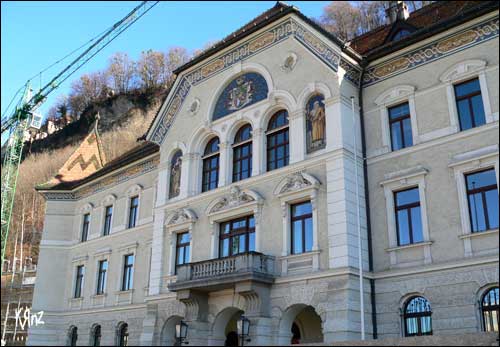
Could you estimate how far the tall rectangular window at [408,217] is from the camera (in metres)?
17.9

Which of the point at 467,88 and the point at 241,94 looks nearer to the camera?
the point at 467,88

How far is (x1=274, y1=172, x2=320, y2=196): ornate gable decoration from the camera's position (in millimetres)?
19438

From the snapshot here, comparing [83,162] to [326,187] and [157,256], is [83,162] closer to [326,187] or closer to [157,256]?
[157,256]

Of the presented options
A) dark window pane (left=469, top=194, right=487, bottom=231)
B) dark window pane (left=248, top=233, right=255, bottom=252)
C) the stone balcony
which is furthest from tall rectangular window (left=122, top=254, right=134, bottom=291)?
dark window pane (left=469, top=194, right=487, bottom=231)

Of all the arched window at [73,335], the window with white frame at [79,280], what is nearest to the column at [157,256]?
the window with white frame at [79,280]

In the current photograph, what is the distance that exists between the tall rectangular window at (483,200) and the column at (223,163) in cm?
960

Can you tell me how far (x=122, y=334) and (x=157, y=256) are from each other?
18.4 feet

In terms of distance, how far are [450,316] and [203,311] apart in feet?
30.2

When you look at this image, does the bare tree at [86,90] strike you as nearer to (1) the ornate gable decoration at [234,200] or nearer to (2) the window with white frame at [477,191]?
(1) the ornate gable decoration at [234,200]

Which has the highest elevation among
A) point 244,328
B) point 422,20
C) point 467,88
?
point 422,20

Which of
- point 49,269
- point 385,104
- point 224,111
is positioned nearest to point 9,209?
point 49,269

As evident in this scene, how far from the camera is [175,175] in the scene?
25.4 metres

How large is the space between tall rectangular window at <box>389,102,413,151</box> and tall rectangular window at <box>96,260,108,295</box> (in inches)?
693

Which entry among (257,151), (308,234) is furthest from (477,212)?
(257,151)
